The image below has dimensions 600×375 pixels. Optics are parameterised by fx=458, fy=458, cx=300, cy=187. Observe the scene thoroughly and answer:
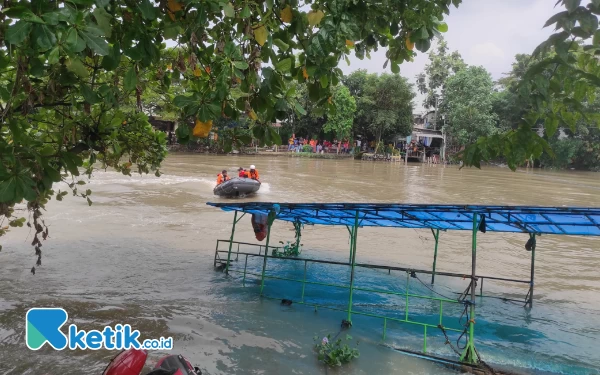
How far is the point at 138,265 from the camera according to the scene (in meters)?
11.0

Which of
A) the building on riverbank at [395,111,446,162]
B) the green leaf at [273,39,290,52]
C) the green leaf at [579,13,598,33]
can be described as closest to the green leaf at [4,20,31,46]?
the green leaf at [273,39,290,52]

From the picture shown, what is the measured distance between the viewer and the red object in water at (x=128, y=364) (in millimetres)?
3240

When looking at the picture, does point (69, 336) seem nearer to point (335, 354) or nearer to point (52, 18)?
point (335, 354)

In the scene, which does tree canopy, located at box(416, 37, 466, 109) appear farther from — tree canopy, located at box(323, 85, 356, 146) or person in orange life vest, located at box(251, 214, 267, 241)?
person in orange life vest, located at box(251, 214, 267, 241)

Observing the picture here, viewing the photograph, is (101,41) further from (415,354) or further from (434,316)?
(434,316)

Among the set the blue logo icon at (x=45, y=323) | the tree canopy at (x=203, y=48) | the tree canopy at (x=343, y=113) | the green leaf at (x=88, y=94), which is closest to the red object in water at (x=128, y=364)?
the blue logo icon at (x=45, y=323)

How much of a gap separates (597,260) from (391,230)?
6.25 meters

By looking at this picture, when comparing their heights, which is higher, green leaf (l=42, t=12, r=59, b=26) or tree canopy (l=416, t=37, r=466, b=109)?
tree canopy (l=416, t=37, r=466, b=109)

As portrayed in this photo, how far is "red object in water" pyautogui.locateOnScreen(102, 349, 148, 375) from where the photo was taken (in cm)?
324

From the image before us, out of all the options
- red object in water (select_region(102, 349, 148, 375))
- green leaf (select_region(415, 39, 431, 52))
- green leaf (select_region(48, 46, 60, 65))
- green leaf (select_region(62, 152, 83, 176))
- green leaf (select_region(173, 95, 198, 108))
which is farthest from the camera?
green leaf (select_region(62, 152, 83, 176))

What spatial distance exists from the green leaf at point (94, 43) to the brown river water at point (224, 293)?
4784 mm

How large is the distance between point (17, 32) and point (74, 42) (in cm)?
23

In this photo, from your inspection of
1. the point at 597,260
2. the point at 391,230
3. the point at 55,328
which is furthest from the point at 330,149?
the point at 55,328

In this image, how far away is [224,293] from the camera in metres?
8.99
